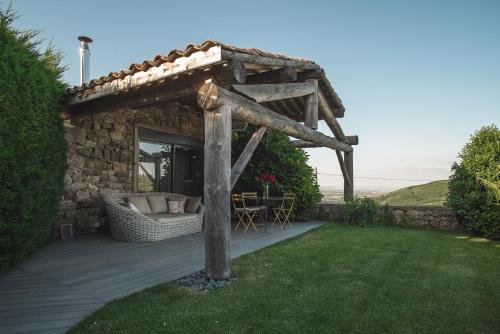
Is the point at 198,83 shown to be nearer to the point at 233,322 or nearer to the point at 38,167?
the point at 38,167

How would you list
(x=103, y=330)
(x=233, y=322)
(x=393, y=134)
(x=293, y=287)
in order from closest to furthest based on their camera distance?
(x=103, y=330)
(x=233, y=322)
(x=293, y=287)
(x=393, y=134)

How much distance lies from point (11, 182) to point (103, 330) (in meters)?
2.02

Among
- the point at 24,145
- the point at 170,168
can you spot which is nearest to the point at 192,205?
the point at 170,168

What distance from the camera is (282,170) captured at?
7680 millimetres

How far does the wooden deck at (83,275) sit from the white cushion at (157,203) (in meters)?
0.98

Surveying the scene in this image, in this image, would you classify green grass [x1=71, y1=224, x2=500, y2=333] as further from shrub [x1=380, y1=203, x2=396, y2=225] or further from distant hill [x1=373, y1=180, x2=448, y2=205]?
distant hill [x1=373, y1=180, x2=448, y2=205]

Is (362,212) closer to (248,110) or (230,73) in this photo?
(248,110)

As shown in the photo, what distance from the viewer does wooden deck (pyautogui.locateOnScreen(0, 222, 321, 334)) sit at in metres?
2.14

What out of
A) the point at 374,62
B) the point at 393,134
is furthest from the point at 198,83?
the point at 393,134

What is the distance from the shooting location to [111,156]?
19.1 feet

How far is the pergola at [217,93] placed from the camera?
9.78 feet

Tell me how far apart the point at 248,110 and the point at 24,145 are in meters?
2.58

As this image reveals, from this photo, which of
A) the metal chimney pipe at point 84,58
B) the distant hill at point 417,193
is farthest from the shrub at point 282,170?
the distant hill at point 417,193

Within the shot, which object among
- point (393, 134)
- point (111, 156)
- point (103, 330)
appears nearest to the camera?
point (103, 330)
